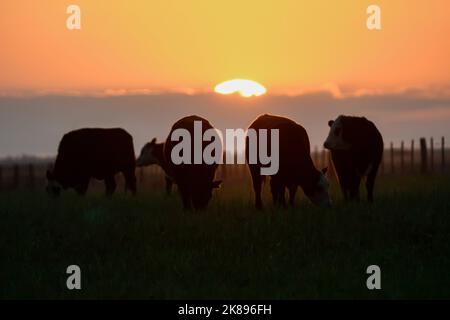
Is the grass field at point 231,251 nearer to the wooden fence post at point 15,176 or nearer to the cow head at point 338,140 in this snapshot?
the cow head at point 338,140

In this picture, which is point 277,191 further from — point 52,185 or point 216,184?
point 52,185

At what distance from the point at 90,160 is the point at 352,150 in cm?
930

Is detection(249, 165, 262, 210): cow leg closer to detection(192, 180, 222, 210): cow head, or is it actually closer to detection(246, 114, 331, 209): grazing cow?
detection(246, 114, 331, 209): grazing cow

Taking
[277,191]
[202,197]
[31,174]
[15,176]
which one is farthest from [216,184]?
[31,174]

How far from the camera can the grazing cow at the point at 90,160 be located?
24.4m

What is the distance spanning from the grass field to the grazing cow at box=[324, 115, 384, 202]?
80.6 inches

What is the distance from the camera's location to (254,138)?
18.3 metres

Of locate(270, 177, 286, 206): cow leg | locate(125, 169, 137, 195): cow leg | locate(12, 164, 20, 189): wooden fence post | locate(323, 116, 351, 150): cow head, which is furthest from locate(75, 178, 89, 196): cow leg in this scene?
locate(12, 164, 20, 189): wooden fence post

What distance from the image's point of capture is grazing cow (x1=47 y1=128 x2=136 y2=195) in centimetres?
2439

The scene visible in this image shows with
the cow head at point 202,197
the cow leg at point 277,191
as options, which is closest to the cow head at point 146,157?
the cow leg at point 277,191

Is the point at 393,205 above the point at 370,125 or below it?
below
